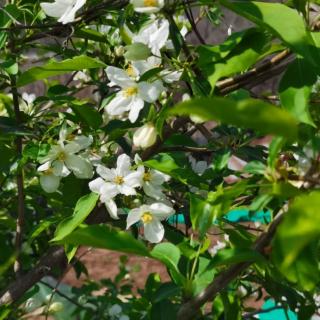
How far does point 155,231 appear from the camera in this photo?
1.24 m

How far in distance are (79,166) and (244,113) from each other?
2.58 feet

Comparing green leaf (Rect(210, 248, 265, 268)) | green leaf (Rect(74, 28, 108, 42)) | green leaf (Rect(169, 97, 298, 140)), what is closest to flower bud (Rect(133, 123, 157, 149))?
green leaf (Rect(210, 248, 265, 268))

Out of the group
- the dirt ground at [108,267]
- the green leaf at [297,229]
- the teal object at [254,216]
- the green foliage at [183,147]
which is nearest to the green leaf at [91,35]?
the green foliage at [183,147]

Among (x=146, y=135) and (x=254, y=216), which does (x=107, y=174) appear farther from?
(x=254, y=216)

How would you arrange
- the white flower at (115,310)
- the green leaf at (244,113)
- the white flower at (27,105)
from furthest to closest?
the white flower at (115,310) → the white flower at (27,105) → the green leaf at (244,113)

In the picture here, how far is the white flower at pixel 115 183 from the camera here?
1.18 metres

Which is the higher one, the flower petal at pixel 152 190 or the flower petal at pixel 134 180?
the flower petal at pixel 134 180

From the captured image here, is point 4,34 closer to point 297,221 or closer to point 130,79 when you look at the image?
point 130,79

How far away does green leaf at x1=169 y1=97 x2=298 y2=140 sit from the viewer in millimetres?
563

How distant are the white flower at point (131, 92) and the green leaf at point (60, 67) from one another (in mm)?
33

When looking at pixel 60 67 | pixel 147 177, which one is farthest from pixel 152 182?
pixel 60 67

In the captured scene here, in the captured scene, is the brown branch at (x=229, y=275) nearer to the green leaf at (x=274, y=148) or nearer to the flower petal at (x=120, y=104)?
the green leaf at (x=274, y=148)

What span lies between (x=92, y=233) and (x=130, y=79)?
14.9 inches

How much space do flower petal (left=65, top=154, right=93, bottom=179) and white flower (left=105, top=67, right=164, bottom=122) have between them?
0.16 metres
